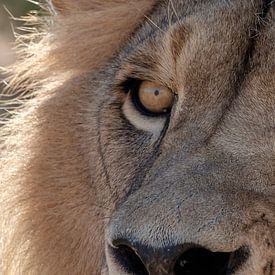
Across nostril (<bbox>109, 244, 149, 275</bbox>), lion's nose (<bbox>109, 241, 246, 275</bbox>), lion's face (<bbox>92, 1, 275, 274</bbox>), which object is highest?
lion's face (<bbox>92, 1, 275, 274</bbox>)

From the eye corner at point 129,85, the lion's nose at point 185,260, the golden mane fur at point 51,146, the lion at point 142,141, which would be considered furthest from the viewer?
the golden mane fur at point 51,146

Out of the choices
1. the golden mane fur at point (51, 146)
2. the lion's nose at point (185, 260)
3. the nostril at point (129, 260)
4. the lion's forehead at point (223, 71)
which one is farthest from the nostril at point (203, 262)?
the golden mane fur at point (51, 146)

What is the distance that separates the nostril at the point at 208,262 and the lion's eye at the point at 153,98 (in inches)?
43.3

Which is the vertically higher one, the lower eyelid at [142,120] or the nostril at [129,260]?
the lower eyelid at [142,120]

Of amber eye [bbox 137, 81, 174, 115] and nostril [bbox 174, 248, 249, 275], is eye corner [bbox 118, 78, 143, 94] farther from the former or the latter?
nostril [bbox 174, 248, 249, 275]

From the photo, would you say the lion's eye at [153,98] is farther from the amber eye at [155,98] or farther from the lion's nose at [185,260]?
the lion's nose at [185,260]

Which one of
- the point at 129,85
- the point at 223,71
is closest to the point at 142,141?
the point at 129,85

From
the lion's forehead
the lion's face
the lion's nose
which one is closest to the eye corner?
the lion's face

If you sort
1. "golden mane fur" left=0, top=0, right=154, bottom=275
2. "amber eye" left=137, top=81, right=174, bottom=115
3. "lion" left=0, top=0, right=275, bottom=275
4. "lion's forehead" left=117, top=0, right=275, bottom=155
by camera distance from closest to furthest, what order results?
"lion" left=0, top=0, right=275, bottom=275 → "lion's forehead" left=117, top=0, right=275, bottom=155 → "amber eye" left=137, top=81, right=174, bottom=115 → "golden mane fur" left=0, top=0, right=154, bottom=275

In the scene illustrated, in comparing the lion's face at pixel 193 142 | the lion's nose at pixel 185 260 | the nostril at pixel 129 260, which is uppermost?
the lion's face at pixel 193 142

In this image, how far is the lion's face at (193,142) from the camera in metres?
3.89

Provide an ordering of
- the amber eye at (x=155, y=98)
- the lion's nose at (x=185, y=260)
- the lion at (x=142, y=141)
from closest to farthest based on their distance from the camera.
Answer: the lion's nose at (x=185, y=260) → the lion at (x=142, y=141) → the amber eye at (x=155, y=98)

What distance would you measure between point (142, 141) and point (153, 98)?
8.2 inches

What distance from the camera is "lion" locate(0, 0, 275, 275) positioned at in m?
3.96
